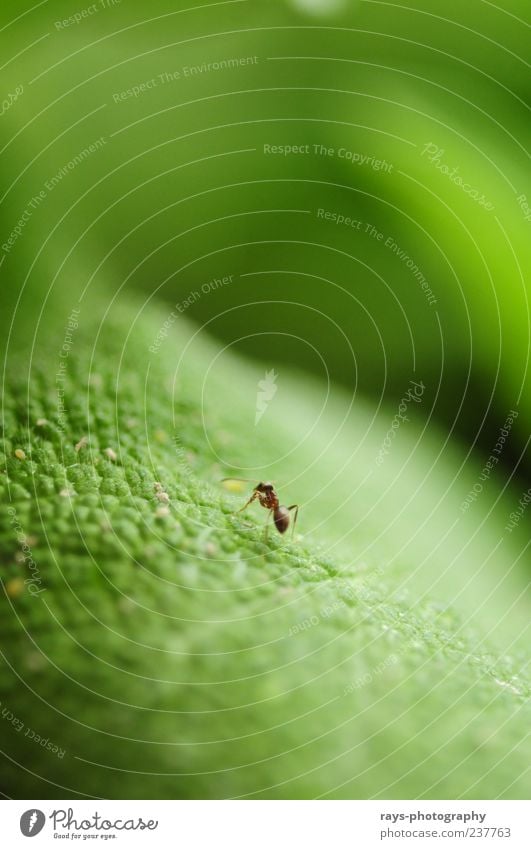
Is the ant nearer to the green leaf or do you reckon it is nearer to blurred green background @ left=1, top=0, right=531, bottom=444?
the green leaf

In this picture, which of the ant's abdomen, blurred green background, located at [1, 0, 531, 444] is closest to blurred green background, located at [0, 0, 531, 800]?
blurred green background, located at [1, 0, 531, 444]

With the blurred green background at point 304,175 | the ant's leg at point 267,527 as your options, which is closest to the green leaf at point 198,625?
the ant's leg at point 267,527

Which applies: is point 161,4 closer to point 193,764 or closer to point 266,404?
point 266,404

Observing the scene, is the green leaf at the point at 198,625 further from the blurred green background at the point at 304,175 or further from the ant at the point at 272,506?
the blurred green background at the point at 304,175

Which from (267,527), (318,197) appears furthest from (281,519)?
(318,197)

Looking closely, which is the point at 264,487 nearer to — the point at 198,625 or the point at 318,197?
the point at 198,625
